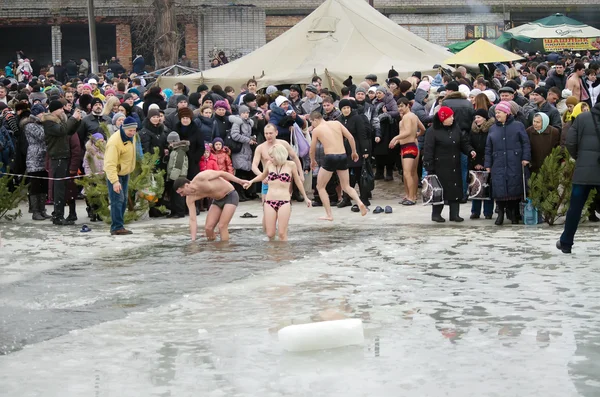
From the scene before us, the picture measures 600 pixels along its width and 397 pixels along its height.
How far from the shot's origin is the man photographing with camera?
1217 centimetres

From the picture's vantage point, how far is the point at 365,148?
57.8ft

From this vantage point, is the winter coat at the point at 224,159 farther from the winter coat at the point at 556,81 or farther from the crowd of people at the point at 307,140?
the winter coat at the point at 556,81

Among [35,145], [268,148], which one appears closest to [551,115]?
[268,148]

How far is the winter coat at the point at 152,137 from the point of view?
17.2m

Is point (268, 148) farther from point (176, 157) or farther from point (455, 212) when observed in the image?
point (455, 212)

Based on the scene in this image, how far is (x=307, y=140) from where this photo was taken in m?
18.6

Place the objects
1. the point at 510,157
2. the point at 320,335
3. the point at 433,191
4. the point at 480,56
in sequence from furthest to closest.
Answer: the point at 480,56 → the point at 433,191 → the point at 510,157 → the point at 320,335

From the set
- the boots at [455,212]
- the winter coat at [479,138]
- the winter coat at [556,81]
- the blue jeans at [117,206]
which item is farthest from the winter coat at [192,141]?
the winter coat at [556,81]

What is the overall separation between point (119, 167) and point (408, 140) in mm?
4581

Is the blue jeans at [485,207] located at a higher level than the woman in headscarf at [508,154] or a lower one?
lower

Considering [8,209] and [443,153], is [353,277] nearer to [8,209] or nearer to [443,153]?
[443,153]

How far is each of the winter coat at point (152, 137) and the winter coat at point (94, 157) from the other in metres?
0.73

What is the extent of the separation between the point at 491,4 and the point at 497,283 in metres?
39.6

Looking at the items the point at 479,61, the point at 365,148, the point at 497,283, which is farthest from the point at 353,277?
the point at 479,61
